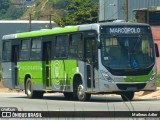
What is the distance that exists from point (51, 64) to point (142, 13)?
1370 inches

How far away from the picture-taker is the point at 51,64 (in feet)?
108

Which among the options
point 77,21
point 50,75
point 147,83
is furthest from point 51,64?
point 77,21

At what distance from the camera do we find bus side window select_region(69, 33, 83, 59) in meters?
30.0

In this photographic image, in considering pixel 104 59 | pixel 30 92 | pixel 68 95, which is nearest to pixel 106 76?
pixel 104 59

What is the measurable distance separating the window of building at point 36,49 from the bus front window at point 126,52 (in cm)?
546

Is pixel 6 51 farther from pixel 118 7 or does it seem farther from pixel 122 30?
pixel 118 7

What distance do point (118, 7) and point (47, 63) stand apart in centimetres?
4463

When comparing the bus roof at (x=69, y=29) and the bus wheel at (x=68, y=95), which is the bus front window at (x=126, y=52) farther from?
the bus wheel at (x=68, y=95)

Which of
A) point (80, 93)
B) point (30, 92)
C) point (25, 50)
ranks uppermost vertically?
point (25, 50)

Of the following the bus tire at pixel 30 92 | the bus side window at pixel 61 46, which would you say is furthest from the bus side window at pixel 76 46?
the bus tire at pixel 30 92

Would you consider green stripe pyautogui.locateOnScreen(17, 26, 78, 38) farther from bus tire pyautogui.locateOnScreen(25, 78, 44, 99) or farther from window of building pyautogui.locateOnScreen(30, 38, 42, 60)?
bus tire pyautogui.locateOnScreen(25, 78, 44, 99)

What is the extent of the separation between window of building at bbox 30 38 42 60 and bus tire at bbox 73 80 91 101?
3.63 m

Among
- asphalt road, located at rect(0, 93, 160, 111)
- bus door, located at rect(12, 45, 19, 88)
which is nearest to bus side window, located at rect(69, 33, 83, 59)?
asphalt road, located at rect(0, 93, 160, 111)

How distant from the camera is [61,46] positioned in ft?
104
